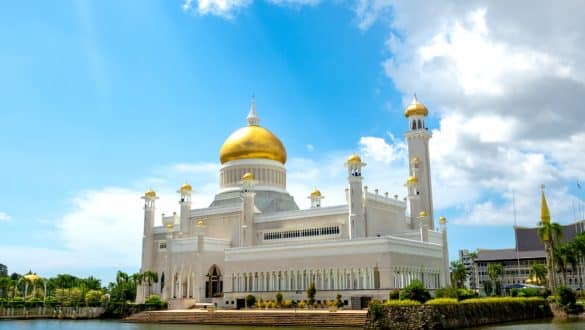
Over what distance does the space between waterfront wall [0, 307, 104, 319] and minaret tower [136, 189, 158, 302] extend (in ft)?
24.2

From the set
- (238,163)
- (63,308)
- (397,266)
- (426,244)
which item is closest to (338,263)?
(397,266)

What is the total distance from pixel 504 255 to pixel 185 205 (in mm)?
59137

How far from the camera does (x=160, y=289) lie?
56719 millimetres

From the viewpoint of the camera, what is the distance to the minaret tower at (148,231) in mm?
59553

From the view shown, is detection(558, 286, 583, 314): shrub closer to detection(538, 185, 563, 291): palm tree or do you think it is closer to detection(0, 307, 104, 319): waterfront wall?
detection(538, 185, 563, 291): palm tree

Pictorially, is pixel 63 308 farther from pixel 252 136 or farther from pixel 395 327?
pixel 395 327

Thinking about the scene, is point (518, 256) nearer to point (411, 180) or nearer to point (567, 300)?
point (411, 180)

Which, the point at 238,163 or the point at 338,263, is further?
the point at 238,163

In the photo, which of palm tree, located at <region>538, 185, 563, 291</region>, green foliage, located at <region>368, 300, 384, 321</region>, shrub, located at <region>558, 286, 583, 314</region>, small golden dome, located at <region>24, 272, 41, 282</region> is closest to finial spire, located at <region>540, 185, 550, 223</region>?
palm tree, located at <region>538, 185, 563, 291</region>

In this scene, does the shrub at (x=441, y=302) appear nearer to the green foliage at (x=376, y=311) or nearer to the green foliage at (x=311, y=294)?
the green foliage at (x=376, y=311)

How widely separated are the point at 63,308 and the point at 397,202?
31862mm

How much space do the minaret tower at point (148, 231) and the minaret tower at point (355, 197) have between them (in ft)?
72.9

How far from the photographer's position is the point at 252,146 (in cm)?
5928

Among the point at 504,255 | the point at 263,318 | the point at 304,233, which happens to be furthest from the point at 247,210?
the point at 504,255
